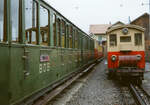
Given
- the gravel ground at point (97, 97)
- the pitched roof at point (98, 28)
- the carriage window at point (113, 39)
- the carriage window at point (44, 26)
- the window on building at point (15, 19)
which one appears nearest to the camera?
the window on building at point (15, 19)

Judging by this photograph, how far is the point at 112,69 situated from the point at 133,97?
9.19 ft

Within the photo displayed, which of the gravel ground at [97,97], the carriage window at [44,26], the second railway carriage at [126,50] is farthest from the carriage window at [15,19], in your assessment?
the second railway carriage at [126,50]

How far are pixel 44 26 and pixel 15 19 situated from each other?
1887mm

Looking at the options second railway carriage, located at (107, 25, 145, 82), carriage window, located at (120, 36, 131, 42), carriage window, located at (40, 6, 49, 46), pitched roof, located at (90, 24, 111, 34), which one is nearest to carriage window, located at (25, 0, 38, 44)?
carriage window, located at (40, 6, 49, 46)

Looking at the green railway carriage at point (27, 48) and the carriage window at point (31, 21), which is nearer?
the green railway carriage at point (27, 48)

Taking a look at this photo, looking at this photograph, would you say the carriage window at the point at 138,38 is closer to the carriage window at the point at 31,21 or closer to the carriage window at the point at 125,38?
the carriage window at the point at 125,38

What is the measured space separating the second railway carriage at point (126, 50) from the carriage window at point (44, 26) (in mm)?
3991

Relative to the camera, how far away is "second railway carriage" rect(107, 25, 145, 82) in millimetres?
8781

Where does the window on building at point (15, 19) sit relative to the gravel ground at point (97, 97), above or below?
above

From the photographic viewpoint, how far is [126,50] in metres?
9.09

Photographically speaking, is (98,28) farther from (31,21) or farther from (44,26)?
(31,21)

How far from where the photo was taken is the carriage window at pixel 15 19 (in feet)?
13.0

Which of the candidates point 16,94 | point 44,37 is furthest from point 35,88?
point 44,37

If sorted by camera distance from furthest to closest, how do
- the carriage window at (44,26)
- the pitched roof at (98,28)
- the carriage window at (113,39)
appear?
the pitched roof at (98,28) → the carriage window at (113,39) → the carriage window at (44,26)
